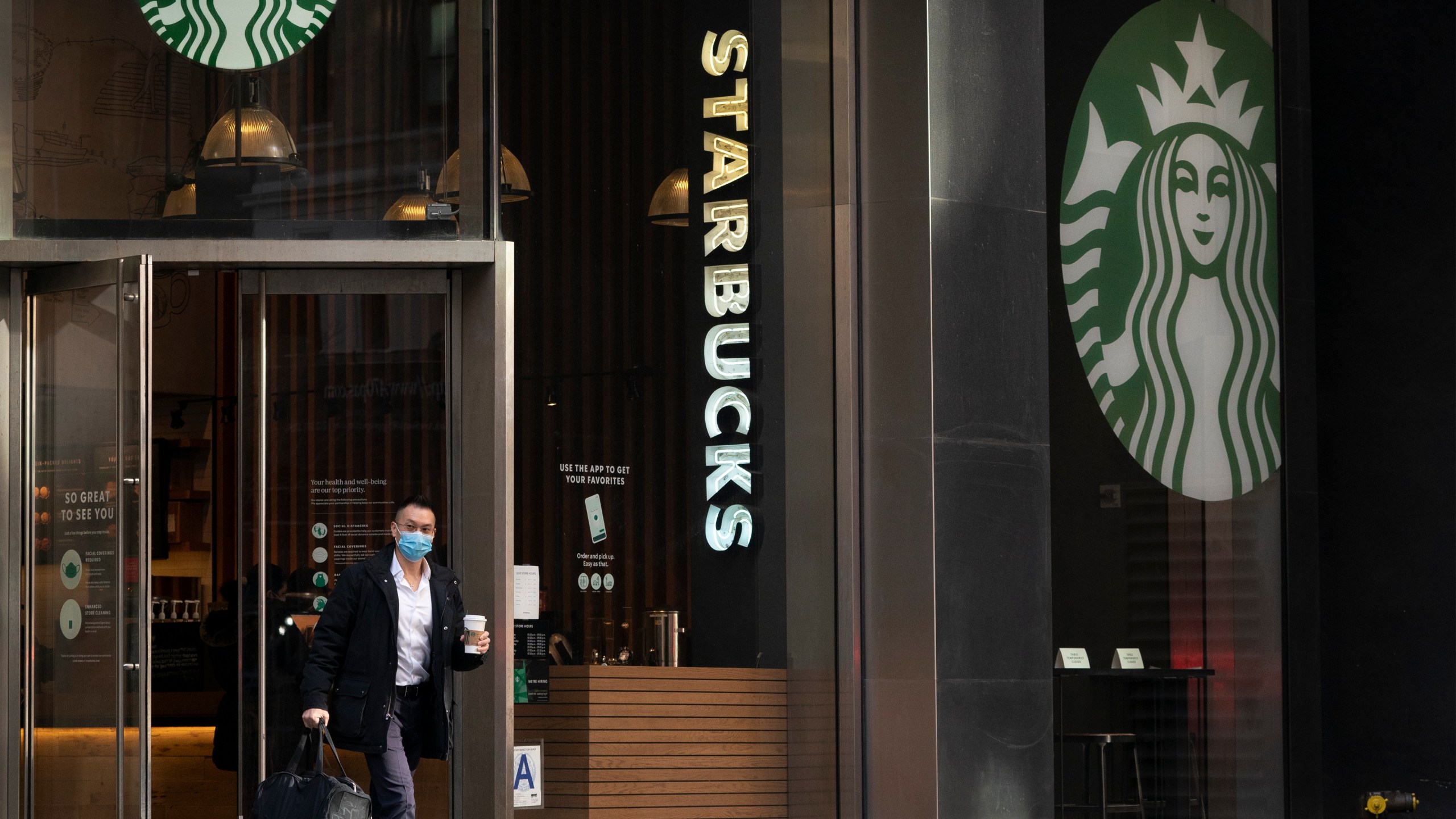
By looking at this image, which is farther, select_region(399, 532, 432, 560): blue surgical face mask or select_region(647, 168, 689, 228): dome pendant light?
select_region(647, 168, 689, 228): dome pendant light

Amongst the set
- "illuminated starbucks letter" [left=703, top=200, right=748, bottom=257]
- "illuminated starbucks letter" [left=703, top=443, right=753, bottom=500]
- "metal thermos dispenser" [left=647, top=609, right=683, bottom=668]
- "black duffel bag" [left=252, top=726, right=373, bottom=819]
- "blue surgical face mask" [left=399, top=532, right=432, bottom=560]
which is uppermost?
"illuminated starbucks letter" [left=703, top=200, right=748, bottom=257]

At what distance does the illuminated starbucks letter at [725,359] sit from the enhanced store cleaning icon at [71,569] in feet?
10.1

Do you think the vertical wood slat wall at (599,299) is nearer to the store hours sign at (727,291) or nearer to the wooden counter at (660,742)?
the store hours sign at (727,291)

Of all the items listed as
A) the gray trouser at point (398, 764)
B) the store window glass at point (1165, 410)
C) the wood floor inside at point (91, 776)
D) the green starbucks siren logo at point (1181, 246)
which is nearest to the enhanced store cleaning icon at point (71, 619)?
the wood floor inside at point (91, 776)

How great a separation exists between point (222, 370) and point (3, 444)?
870cm

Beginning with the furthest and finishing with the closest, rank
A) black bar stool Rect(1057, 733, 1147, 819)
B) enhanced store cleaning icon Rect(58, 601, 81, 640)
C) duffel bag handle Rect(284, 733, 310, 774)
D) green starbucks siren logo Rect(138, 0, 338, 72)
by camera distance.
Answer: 1. black bar stool Rect(1057, 733, 1147, 819)
2. green starbucks siren logo Rect(138, 0, 338, 72)
3. enhanced store cleaning icon Rect(58, 601, 81, 640)
4. duffel bag handle Rect(284, 733, 310, 774)

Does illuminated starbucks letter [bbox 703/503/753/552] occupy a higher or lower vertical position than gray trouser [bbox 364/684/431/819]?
higher

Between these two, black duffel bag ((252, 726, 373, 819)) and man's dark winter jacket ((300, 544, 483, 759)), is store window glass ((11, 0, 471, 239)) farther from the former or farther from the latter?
black duffel bag ((252, 726, 373, 819))

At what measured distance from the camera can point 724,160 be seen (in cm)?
830

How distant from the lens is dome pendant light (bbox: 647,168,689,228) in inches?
321

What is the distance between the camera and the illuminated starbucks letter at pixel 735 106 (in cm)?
830

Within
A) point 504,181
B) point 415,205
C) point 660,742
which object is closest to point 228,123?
point 415,205

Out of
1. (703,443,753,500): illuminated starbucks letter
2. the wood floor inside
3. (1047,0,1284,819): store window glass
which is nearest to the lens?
the wood floor inside

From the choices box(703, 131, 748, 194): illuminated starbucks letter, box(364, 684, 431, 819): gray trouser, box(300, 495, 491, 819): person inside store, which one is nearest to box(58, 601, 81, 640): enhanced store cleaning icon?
box(300, 495, 491, 819): person inside store
